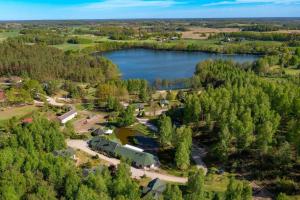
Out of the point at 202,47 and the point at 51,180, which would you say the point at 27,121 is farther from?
the point at 202,47

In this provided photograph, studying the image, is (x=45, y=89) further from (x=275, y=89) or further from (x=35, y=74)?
(x=275, y=89)

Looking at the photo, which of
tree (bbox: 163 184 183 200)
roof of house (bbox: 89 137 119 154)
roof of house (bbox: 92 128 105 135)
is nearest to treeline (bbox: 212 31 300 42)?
roof of house (bbox: 92 128 105 135)

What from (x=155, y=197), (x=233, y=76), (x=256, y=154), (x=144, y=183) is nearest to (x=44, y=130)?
(x=144, y=183)

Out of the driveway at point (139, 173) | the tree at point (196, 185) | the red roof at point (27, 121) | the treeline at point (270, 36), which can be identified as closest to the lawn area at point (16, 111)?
the red roof at point (27, 121)

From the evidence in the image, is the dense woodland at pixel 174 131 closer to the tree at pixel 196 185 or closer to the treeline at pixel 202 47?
the tree at pixel 196 185

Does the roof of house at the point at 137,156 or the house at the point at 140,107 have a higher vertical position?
the house at the point at 140,107

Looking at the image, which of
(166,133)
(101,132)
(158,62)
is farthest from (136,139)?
(158,62)

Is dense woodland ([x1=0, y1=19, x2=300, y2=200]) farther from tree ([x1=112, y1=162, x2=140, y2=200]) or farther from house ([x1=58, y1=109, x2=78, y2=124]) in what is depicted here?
house ([x1=58, y1=109, x2=78, y2=124])
